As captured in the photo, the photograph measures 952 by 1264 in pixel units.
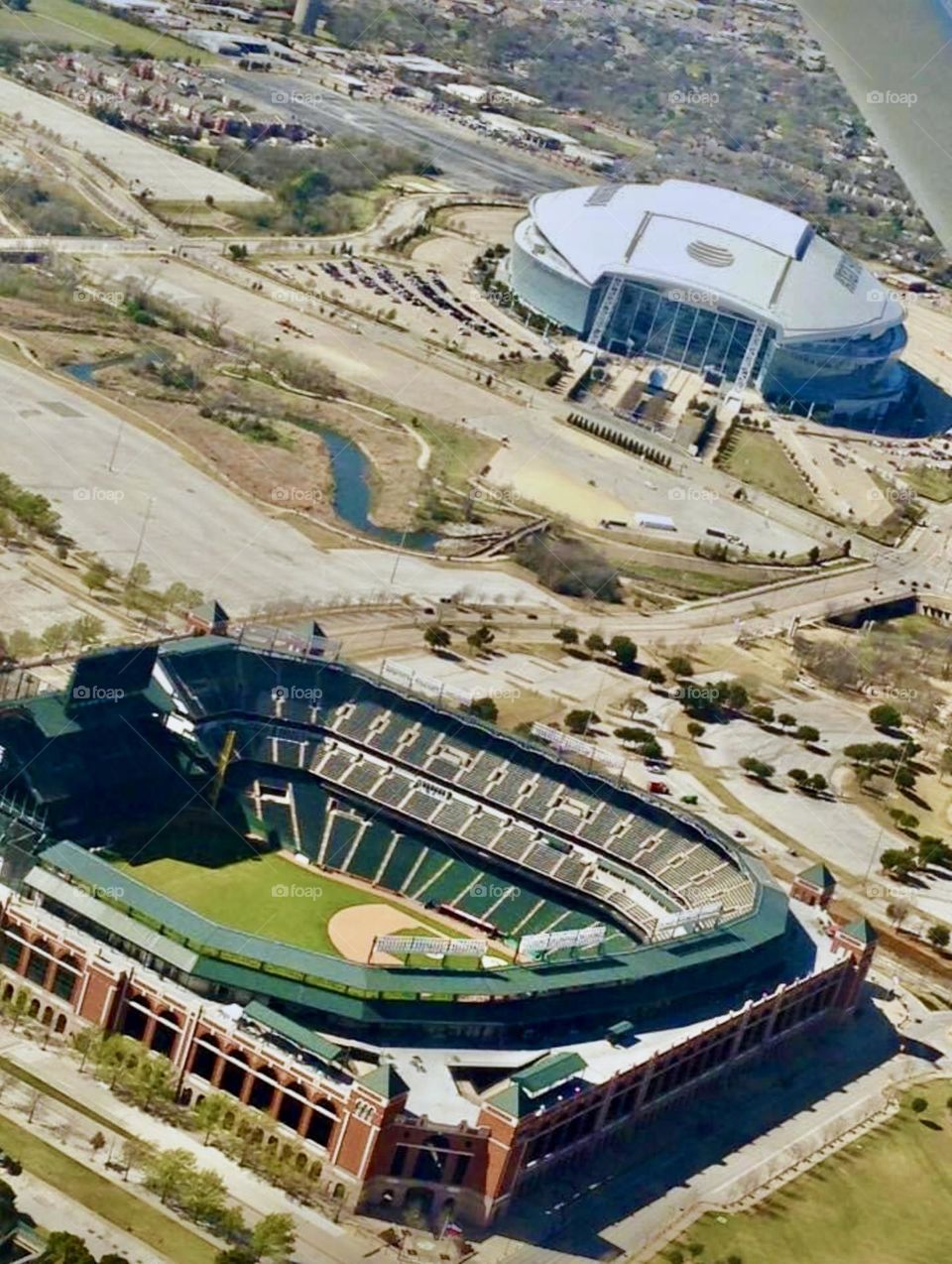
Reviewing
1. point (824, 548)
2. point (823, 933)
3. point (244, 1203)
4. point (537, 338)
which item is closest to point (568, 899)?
point (823, 933)

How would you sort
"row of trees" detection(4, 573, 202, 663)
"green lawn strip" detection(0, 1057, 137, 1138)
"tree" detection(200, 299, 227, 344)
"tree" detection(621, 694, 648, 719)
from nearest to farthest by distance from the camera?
1. "green lawn strip" detection(0, 1057, 137, 1138)
2. "row of trees" detection(4, 573, 202, 663)
3. "tree" detection(621, 694, 648, 719)
4. "tree" detection(200, 299, 227, 344)

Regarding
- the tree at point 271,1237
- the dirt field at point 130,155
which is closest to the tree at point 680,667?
the tree at point 271,1237

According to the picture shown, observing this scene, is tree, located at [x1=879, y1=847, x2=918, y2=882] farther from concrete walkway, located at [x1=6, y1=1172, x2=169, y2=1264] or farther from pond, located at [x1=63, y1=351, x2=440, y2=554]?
concrete walkway, located at [x1=6, y1=1172, x2=169, y2=1264]

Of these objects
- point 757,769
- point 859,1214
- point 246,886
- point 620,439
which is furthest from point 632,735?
point 620,439

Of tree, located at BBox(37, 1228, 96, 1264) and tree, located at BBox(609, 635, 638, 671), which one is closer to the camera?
tree, located at BBox(37, 1228, 96, 1264)

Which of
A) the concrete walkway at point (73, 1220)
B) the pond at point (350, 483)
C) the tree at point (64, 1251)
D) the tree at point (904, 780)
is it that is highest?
the tree at point (64, 1251)

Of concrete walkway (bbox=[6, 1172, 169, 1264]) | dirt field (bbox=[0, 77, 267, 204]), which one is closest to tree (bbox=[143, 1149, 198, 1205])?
concrete walkway (bbox=[6, 1172, 169, 1264])

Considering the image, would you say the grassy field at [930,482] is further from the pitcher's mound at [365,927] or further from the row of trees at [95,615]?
the pitcher's mound at [365,927]
